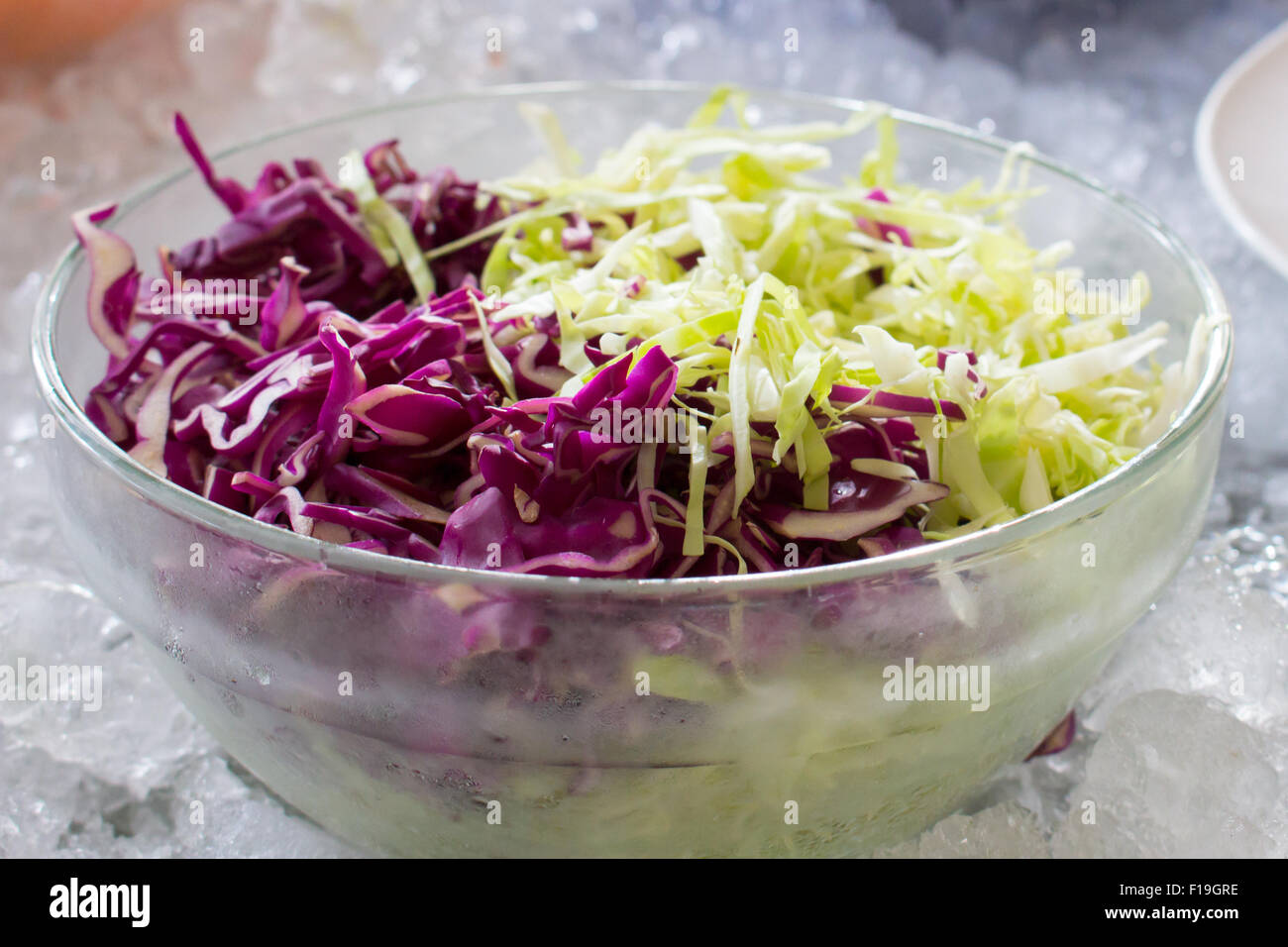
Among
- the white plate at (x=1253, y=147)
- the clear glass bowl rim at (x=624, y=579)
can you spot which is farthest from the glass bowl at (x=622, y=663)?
the white plate at (x=1253, y=147)

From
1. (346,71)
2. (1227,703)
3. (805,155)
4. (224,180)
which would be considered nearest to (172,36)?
(346,71)

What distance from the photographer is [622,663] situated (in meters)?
0.44

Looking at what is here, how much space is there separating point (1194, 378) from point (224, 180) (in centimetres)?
58

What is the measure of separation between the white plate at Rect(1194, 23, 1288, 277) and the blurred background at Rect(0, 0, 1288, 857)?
8cm

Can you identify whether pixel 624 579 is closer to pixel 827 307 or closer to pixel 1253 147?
pixel 827 307

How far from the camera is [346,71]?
1300mm

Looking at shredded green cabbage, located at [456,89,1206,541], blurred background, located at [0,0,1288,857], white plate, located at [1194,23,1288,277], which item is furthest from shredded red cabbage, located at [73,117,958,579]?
white plate, located at [1194,23,1288,277]

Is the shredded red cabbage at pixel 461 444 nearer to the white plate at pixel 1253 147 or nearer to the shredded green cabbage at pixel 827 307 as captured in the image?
the shredded green cabbage at pixel 827 307

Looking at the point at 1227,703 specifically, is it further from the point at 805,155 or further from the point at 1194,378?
the point at 805,155

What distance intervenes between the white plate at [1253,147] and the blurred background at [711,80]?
8cm

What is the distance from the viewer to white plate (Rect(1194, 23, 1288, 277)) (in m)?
0.88

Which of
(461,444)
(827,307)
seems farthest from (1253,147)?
(461,444)

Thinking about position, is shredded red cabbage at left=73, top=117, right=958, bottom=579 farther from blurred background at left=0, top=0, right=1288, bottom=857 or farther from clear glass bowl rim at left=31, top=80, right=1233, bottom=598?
blurred background at left=0, top=0, right=1288, bottom=857
